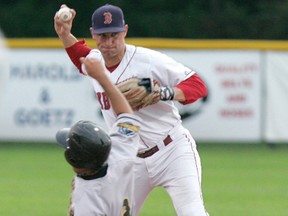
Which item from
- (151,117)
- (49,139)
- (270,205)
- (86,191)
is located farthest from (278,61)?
(86,191)

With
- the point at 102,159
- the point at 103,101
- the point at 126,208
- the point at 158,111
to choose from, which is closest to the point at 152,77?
the point at 158,111

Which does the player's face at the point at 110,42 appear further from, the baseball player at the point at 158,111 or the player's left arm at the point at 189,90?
the player's left arm at the point at 189,90

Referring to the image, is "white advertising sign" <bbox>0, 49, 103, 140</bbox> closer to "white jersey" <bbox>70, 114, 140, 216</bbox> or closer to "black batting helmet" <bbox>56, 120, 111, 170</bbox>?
"white jersey" <bbox>70, 114, 140, 216</bbox>

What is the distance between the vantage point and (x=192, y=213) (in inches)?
260

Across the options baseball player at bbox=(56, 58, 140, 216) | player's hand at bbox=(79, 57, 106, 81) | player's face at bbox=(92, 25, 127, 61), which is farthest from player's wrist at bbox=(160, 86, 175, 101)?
player's hand at bbox=(79, 57, 106, 81)

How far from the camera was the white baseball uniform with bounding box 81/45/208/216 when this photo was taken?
6.92 metres

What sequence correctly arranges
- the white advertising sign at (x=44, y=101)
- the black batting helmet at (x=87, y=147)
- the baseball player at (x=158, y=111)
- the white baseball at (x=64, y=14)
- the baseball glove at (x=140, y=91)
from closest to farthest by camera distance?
the black batting helmet at (x=87, y=147), the baseball glove at (x=140, y=91), the baseball player at (x=158, y=111), the white baseball at (x=64, y=14), the white advertising sign at (x=44, y=101)

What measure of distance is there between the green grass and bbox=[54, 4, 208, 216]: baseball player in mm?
2978

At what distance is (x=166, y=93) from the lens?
21.8ft

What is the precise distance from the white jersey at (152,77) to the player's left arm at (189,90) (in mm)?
55

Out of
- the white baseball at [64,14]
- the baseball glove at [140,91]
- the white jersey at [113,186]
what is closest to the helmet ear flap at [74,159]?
the white jersey at [113,186]

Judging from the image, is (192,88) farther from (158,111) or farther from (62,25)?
(62,25)

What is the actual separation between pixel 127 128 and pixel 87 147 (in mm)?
468

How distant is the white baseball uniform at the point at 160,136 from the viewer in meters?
6.92
